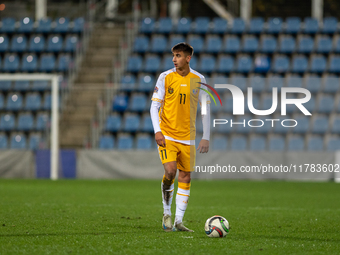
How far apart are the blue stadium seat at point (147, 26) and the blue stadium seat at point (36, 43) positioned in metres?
3.93

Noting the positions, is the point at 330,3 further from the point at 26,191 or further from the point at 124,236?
the point at 124,236

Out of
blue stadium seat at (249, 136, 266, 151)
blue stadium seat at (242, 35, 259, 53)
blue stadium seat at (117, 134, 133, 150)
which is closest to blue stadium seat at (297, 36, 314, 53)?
blue stadium seat at (242, 35, 259, 53)

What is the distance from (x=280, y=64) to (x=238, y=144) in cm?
374

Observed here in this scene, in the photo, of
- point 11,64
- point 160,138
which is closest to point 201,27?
point 11,64

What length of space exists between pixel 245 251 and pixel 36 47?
17.5m

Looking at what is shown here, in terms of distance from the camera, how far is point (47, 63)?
64.0 feet

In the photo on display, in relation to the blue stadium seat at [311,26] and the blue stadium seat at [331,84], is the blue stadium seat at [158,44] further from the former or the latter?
the blue stadium seat at [331,84]

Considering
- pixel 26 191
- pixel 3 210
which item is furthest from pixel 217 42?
pixel 3 210

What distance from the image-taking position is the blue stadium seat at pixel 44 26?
21.0 meters

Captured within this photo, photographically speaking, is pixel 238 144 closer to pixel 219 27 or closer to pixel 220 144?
pixel 220 144

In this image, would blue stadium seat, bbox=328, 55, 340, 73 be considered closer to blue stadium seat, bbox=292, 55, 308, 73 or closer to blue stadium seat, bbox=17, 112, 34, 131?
blue stadium seat, bbox=292, 55, 308, 73

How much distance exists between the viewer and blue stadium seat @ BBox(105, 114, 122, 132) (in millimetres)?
17141

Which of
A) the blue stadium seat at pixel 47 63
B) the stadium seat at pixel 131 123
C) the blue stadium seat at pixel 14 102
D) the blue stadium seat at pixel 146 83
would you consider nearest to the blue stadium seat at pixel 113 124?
the stadium seat at pixel 131 123

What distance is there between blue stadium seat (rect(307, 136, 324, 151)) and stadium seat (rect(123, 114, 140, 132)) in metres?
5.53
